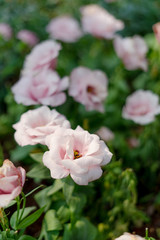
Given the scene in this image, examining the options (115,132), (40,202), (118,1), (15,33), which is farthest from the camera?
(118,1)

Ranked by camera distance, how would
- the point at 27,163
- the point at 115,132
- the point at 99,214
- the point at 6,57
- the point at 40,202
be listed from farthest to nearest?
the point at 6,57 → the point at 115,132 → the point at 27,163 → the point at 99,214 → the point at 40,202

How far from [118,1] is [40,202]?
1.95 metres

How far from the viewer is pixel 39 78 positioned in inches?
55.3

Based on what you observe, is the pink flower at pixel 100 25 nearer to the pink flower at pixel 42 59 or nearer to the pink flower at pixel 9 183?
the pink flower at pixel 42 59

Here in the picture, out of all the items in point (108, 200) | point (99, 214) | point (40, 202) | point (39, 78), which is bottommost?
point (99, 214)

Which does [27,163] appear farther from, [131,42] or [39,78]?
[131,42]

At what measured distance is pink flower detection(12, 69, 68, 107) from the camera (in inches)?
53.0

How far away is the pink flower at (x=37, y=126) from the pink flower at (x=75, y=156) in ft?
0.24

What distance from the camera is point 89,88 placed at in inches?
60.9

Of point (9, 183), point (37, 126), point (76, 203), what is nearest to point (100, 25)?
point (37, 126)

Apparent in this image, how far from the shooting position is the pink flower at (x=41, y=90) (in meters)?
1.35

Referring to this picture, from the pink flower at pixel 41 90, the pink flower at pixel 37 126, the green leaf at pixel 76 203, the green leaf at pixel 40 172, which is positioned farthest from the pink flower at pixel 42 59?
the green leaf at pixel 76 203

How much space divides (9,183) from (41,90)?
1.80ft

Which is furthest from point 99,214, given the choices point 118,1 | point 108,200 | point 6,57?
point 118,1
